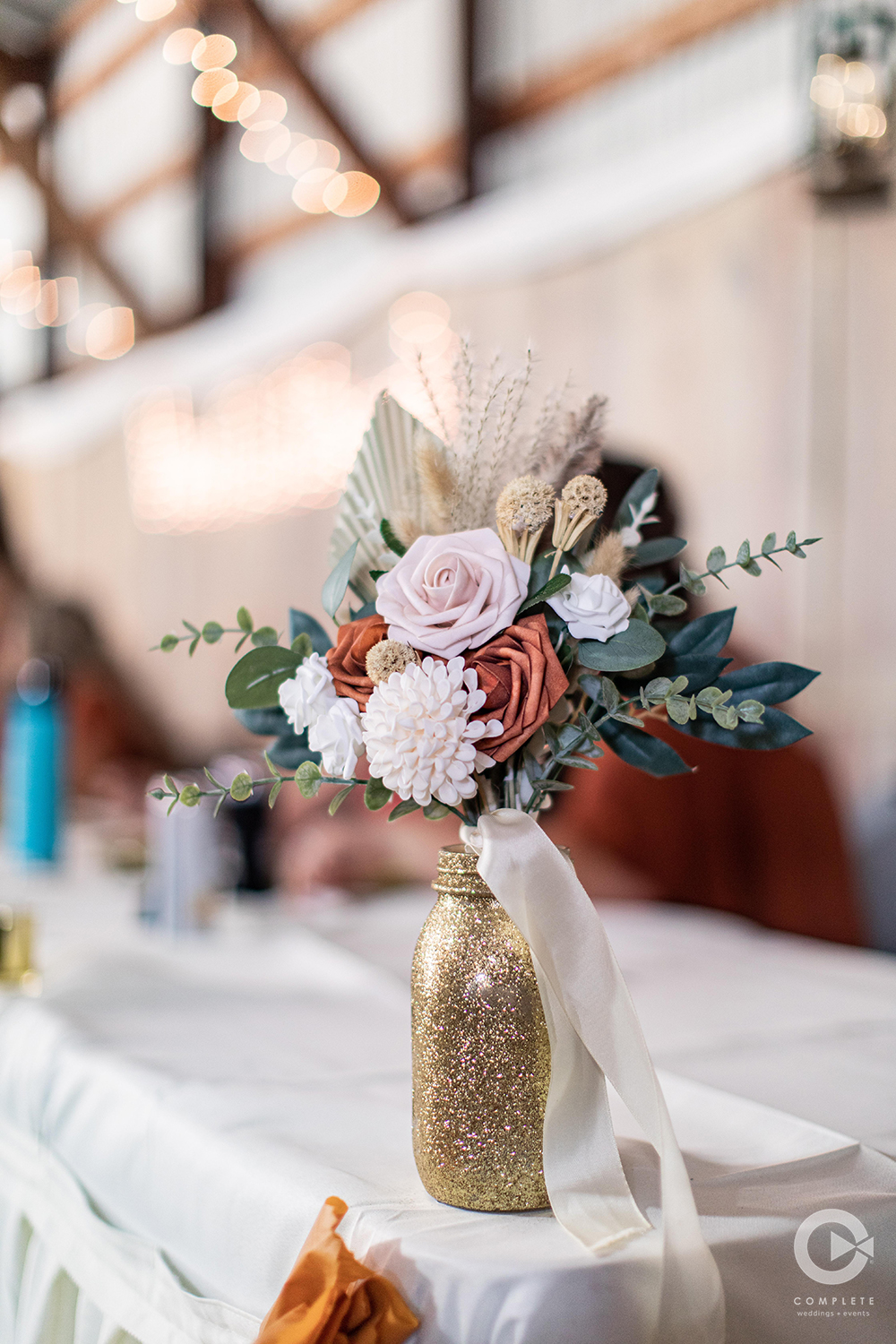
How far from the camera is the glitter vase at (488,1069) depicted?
545 mm

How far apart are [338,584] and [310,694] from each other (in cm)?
7

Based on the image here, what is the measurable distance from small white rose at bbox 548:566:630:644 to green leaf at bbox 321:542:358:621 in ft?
0.41

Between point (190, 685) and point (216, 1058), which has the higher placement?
point (190, 685)

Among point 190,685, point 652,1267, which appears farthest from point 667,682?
point 190,685

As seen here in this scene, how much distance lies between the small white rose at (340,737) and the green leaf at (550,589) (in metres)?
0.11

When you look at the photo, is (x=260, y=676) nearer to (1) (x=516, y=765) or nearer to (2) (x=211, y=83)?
(1) (x=516, y=765)

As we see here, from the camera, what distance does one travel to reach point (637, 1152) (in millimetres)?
615

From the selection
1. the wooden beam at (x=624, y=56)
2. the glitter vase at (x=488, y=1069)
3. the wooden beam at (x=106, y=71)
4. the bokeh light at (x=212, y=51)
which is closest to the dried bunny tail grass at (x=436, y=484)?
the glitter vase at (x=488, y=1069)

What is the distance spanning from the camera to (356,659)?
0.57 metres

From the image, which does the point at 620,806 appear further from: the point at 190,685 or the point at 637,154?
the point at 190,685

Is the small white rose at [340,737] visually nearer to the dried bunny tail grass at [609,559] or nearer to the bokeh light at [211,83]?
the dried bunny tail grass at [609,559]

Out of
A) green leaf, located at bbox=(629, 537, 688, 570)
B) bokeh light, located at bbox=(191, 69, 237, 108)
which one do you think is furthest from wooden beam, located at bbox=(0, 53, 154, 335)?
green leaf, located at bbox=(629, 537, 688, 570)

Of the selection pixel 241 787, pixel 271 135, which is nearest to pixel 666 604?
pixel 241 787

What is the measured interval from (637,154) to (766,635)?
1301 millimetres
